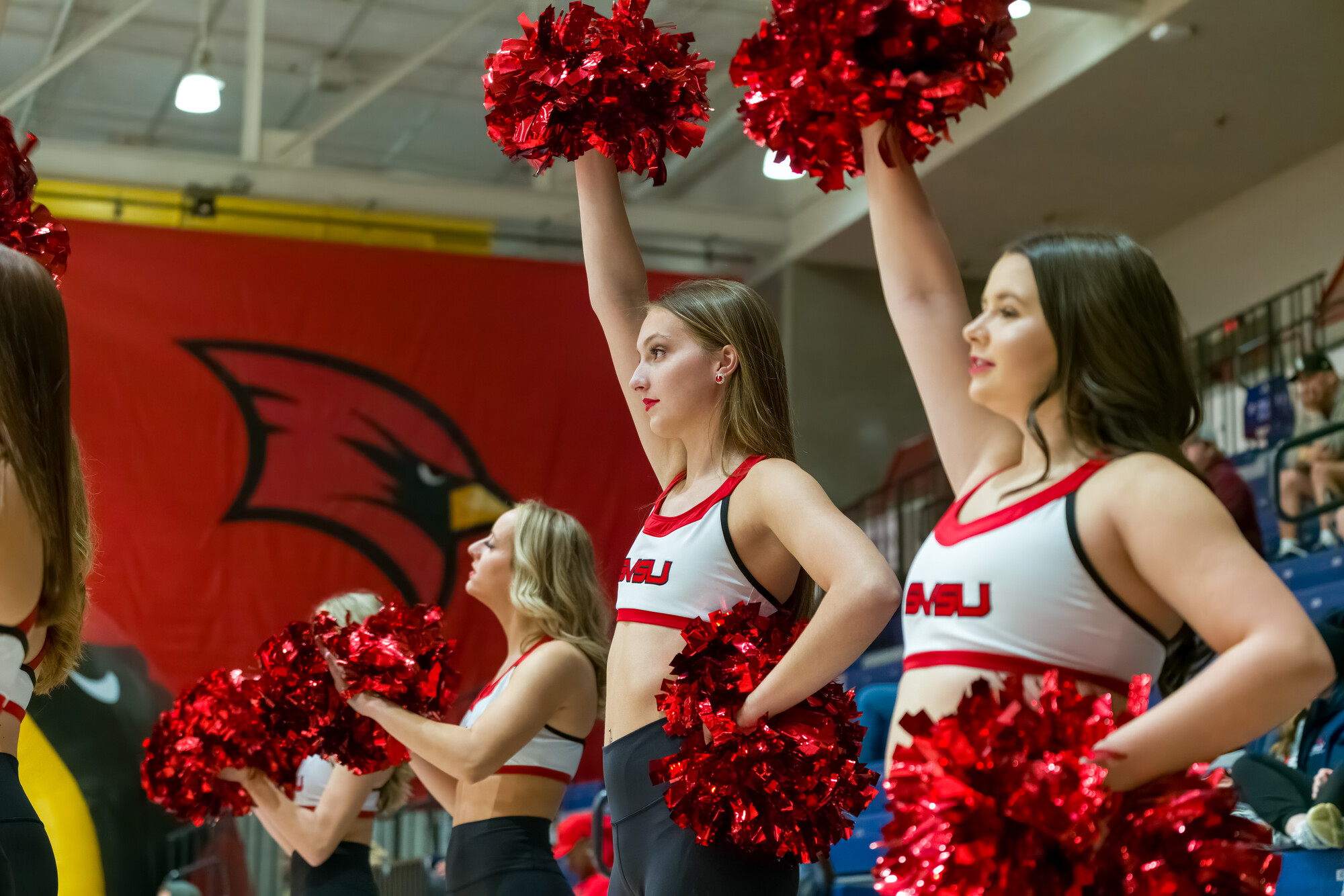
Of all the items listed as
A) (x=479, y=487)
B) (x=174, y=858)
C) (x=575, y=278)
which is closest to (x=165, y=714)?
(x=174, y=858)

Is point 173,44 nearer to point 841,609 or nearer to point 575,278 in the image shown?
Result: point 575,278

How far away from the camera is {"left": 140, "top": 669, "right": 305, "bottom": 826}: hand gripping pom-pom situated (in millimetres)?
3182

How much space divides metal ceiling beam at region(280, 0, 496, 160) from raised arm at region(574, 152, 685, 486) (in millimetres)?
7344

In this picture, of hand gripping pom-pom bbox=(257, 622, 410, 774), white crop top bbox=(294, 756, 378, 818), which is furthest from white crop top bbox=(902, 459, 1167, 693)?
white crop top bbox=(294, 756, 378, 818)

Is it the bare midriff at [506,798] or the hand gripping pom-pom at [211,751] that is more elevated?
the hand gripping pom-pom at [211,751]

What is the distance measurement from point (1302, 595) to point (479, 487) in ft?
15.0

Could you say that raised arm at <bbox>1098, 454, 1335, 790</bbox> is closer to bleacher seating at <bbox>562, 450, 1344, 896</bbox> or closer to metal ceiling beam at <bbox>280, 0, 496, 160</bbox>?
bleacher seating at <bbox>562, 450, 1344, 896</bbox>

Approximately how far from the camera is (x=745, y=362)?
2.10 metres

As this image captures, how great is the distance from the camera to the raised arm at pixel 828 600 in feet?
5.64

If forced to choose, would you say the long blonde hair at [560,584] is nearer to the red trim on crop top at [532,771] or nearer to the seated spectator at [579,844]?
the red trim on crop top at [532,771]

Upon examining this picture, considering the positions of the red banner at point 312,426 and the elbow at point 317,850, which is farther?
the red banner at point 312,426

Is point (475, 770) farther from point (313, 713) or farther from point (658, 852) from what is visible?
point (658, 852)

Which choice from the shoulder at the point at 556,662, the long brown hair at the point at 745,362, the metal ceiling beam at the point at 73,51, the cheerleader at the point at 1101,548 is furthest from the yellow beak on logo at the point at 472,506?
the cheerleader at the point at 1101,548

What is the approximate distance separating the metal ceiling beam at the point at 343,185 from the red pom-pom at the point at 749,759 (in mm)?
8037
